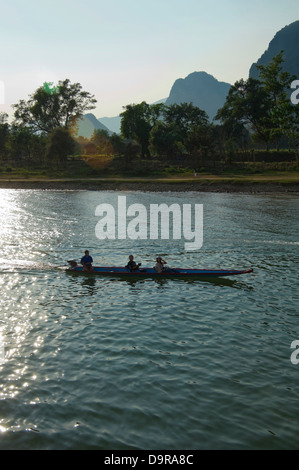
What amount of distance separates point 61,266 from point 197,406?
18.8 m

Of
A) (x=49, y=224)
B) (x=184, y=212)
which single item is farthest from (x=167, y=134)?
(x=49, y=224)

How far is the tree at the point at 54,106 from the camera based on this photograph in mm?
137000

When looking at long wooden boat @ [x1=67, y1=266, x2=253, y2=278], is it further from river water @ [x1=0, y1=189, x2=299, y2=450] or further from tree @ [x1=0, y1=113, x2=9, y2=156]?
tree @ [x1=0, y1=113, x2=9, y2=156]

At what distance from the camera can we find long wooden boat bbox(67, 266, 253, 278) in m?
26.2

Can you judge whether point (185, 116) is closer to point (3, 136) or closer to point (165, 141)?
point (165, 141)

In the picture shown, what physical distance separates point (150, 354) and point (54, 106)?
13447cm

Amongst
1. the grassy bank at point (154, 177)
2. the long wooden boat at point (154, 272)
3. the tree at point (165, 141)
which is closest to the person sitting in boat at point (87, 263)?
the long wooden boat at point (154, 272)

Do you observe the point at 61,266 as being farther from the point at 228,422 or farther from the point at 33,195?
the point at 33,195

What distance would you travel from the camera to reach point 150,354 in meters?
16.5

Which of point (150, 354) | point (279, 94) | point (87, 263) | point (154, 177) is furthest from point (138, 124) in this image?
point (150, 354)

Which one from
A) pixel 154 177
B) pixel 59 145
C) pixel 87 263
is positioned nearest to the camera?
pixel 87 263

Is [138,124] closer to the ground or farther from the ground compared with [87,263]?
farther from the ground

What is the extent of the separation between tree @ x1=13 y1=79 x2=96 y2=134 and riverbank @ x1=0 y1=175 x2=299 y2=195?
5063 cm

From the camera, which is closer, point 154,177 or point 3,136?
point 154,177
